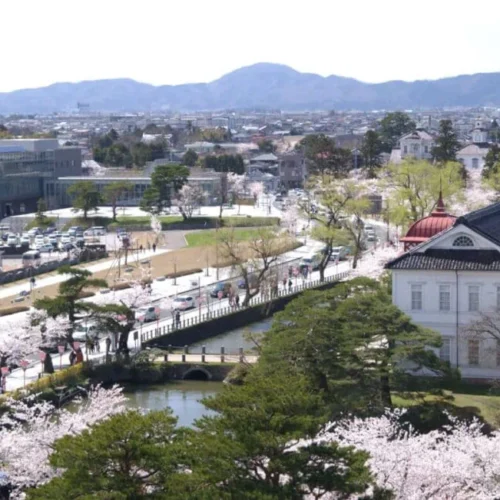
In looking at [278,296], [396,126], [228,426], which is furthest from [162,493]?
[396,126]

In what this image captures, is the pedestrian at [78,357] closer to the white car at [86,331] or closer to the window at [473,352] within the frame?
the white car at [86,331]

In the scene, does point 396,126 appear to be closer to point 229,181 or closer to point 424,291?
point 229,181

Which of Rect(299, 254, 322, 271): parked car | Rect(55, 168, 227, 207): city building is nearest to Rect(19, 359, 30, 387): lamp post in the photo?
Rect(299, 254, 322, 271): parked car

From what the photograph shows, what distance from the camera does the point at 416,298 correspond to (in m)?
28.9

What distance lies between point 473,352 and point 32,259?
2761 cm

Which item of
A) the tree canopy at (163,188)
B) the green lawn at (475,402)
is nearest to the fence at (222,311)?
the green lawn at (475,402)

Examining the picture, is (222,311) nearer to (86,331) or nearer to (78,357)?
(86,331)

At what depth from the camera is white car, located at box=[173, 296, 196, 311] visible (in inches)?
1606

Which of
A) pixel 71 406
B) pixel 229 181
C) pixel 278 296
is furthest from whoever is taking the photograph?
pixel 229 181

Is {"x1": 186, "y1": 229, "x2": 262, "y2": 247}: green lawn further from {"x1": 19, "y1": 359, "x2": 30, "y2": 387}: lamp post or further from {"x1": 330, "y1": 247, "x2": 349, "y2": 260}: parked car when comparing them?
{"x1": 19, "y1": 359, "x2": 30, "y2": 387}: lamp post

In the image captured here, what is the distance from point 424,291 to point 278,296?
563 inches

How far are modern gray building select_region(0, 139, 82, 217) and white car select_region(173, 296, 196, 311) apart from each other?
113ft

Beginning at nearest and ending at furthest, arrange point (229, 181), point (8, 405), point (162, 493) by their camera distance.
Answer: point (162, 493) → point (8, 405) → point (229, 181)

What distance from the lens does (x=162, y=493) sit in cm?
1552
